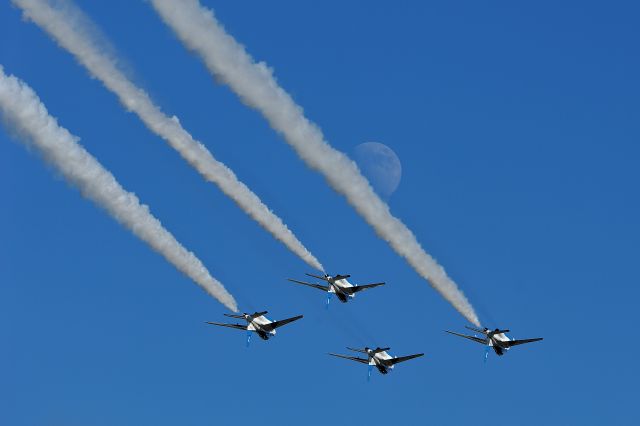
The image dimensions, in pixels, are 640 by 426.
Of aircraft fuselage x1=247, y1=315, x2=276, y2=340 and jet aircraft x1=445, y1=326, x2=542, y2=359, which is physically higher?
jet aircraft x1=445, y1=326, x2=542, y2=359

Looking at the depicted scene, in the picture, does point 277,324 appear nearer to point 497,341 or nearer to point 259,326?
point 259,326

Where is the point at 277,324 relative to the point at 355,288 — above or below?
below

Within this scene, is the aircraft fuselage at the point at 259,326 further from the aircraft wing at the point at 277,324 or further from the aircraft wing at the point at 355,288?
the aircraft wing at the point at 355,288

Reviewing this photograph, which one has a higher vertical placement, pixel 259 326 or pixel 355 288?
pixel 355 288

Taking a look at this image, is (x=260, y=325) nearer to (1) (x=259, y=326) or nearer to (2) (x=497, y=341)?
(1) (x=259, y=326)

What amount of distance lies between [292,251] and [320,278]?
1019 centimetres

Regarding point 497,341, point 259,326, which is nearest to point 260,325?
point 259,326

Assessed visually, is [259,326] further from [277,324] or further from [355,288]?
[355,288]

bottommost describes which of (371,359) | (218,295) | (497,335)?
(218,295)

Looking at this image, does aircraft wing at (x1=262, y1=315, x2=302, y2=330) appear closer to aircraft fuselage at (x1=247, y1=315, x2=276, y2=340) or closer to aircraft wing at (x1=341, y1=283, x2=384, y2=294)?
aircraft fuselage at (x1=247, y1=315, x2=276, y2=340)

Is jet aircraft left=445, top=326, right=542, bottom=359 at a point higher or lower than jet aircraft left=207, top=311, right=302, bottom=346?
higher

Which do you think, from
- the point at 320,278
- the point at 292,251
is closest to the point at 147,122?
the point at 292,251

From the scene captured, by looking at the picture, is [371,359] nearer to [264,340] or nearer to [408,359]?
[408,359]

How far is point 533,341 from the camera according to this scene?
219 feet
